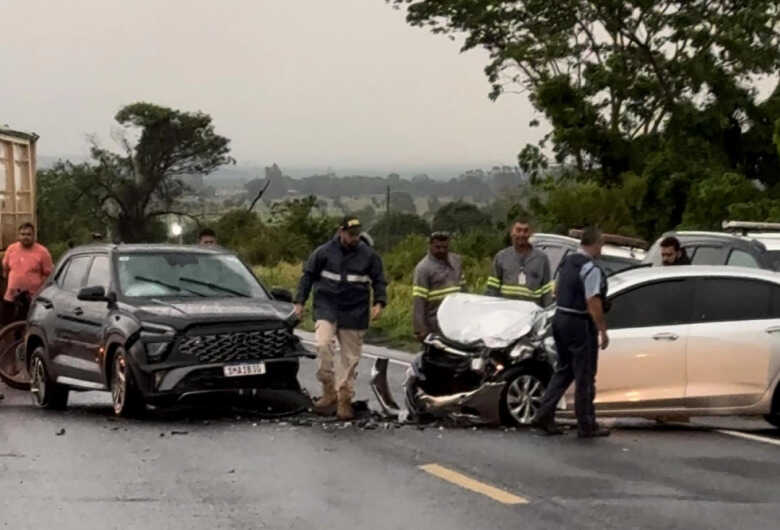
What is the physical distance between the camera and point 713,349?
13.1 meters

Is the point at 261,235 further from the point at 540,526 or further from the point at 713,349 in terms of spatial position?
the point at 540,526

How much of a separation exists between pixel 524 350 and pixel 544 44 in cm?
3141

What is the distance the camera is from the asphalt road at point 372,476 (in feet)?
29.5

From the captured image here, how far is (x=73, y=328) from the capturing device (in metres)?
15.6

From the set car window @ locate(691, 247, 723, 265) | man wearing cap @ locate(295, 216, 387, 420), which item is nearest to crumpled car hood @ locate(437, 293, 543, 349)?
man wearing cap @ locate(295, 216, 387, 420)

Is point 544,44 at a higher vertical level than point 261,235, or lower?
higher

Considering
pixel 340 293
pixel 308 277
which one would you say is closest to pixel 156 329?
pixel 308 277

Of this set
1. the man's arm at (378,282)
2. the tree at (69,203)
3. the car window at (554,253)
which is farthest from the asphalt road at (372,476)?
the tree at (69,203)

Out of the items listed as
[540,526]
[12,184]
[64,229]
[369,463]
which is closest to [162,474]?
[369,463]

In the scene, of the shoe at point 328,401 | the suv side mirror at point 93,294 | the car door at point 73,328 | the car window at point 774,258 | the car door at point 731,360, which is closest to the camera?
the car door at point 731,360

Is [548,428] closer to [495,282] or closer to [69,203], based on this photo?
[495,282]

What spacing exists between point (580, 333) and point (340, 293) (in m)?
2.49

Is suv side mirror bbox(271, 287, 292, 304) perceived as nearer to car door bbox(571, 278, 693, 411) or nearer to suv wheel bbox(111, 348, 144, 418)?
suv wheel bbox(111, 348, 144, 418)

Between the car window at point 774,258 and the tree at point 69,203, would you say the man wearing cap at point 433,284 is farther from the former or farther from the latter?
the tree at point 69,203
